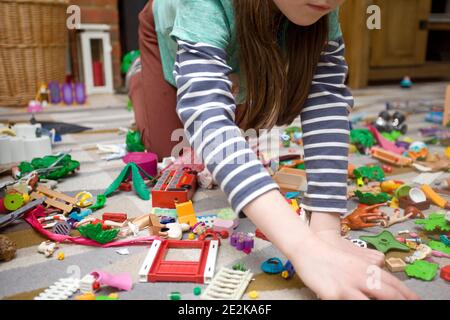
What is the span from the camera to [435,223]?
0.75 m

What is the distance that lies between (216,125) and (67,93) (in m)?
1.54

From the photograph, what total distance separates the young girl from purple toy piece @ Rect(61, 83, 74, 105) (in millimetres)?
1335

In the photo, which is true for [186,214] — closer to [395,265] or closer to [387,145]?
[395,265]

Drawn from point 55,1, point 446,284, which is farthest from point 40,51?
point 446,284

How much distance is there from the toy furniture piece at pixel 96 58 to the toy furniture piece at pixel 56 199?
1411 mm

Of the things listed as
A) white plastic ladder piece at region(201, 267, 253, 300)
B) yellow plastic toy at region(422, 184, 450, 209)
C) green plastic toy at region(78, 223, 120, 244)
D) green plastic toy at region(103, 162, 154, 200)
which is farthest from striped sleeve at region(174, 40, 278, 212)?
yellow plastic toy at region(422, 184, 450, 209)

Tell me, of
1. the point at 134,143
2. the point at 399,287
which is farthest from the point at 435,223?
the point at 134,143

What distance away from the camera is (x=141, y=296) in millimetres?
563

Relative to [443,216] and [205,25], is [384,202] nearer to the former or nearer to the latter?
[443,216]

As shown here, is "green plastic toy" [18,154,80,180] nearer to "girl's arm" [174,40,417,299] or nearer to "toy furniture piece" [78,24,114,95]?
"girl's arm" [174,40,417,299]

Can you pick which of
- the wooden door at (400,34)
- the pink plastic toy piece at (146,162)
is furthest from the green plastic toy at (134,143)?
the wooden door at (400,34)

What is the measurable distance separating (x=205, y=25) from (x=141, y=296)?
0.38 m

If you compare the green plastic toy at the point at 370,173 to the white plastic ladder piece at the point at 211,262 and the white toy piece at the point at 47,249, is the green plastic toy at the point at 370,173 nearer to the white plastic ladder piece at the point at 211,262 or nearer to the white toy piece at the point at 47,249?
Answer: the white plastic ladder piece at the point at 211,262

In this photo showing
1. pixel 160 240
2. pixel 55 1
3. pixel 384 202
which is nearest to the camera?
pixel 160 240
